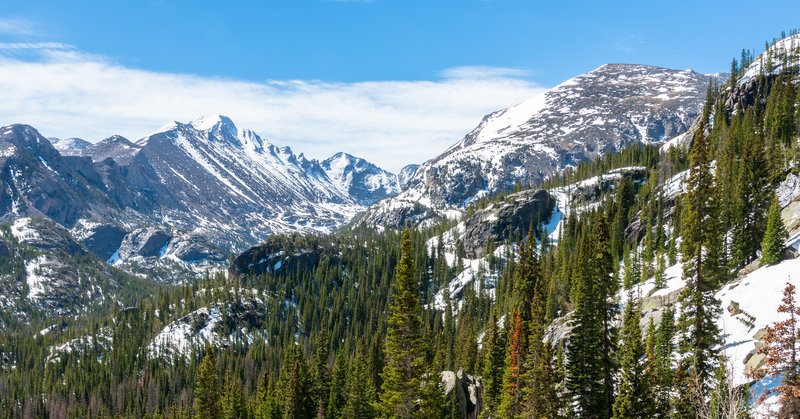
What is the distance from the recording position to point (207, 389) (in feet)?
161

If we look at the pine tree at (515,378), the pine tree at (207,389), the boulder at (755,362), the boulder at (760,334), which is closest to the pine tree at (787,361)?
the boulder at (755,362)

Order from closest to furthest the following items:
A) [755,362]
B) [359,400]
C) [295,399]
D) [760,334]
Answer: [755,362] < [760,334] < [359,400] < [295,399]

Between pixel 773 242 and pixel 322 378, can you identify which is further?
pixel 322 378

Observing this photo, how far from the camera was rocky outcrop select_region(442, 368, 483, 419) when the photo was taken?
201 ft

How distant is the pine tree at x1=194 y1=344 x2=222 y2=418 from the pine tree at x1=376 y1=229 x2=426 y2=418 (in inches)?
1017

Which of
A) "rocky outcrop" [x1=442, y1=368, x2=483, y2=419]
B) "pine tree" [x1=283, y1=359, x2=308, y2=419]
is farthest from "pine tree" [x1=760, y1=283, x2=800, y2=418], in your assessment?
"pine tree" [x1=283, y1=359, x2=308, y2=419]

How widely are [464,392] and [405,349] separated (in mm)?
41687

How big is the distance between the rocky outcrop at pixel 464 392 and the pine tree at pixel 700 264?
30774 mm

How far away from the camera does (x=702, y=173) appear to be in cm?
3650

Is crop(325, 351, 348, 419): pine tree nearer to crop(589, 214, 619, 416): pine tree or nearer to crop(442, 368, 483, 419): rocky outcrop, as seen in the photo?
crop(442, 368, 483, 419): rocky outcrop

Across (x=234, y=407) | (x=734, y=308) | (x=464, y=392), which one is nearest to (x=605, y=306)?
(x=734, y=308)

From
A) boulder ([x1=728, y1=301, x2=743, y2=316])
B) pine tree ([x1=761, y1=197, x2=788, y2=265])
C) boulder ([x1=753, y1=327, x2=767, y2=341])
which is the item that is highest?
pine tree ([x1=761, y1=197, x2=788, y2=265])

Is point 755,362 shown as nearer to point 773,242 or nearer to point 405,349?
point 773,242

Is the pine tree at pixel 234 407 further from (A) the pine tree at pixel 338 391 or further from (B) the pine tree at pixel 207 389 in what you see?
(B) the pine tree at pixel 207 389
